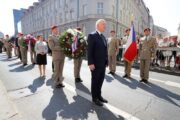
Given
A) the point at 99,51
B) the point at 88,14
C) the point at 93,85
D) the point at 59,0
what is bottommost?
the point at 93,85

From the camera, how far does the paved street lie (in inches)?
153

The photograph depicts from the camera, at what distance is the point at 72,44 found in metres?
6.08

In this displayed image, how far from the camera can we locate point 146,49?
6.71m

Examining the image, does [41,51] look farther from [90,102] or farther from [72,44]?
[90,102]

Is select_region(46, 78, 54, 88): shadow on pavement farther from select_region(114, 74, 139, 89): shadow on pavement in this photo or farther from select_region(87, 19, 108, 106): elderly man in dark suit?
select_region(114, 74, 139, 89): shadow on pavement

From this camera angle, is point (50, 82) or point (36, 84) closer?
point (36, 84)

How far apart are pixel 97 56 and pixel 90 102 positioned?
123 cm

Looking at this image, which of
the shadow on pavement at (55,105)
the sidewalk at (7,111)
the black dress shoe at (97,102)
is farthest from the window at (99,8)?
the sidewalk at (7,111)

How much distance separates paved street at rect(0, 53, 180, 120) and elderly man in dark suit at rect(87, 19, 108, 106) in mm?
357

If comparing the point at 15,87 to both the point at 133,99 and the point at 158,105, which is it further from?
the point at 158,105

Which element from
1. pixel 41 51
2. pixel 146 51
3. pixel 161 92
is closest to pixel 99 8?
pixel 41 51

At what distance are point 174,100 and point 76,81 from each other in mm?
3456

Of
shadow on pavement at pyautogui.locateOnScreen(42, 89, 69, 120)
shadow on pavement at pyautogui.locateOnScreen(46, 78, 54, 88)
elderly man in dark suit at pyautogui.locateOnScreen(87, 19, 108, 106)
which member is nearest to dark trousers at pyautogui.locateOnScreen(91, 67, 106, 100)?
elderly man in dark suit at pyautogui.locateOnScreen(87, 19, 108, 106)

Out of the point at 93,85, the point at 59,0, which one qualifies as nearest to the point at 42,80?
the point at 93,85
